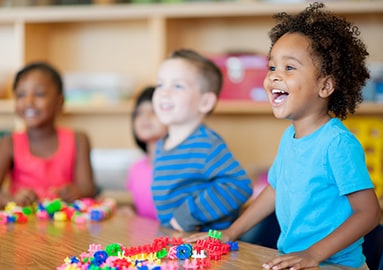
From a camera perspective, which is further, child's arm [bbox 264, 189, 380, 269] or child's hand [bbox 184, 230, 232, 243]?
child's hand [bbox 184, 230, 232, 243]

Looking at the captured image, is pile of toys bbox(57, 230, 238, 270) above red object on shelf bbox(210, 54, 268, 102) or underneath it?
underneath

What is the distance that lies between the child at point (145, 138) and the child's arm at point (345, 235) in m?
1.34

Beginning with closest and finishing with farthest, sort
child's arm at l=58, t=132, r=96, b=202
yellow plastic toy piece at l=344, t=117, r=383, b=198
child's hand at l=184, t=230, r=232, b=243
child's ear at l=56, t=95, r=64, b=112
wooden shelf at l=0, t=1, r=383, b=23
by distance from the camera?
child's hand at l=184, t=230, r=232, b=243 < child's arm at l=58, t=132, r=96, b=202 < child's ear at l=56, t=95, r=64, b=112 < wooden shelf at l=0, t=1, r=383, b=23 < yellow plastic toy piece at l=344, t=117, r=383, b=198

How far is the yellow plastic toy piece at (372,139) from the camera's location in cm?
289

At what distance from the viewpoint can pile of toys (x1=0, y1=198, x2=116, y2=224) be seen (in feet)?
5.52

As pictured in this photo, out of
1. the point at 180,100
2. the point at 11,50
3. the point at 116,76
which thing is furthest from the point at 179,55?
the point at 11,50

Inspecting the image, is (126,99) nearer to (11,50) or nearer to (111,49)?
(111,49)

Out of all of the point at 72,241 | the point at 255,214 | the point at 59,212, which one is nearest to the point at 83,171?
the point at 59,212

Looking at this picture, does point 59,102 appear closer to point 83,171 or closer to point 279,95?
point 83,171

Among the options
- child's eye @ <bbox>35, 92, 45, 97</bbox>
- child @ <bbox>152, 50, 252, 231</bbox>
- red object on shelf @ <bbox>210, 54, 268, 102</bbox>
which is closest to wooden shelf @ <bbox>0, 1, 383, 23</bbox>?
red object on shelf @ <bbox>210, 54, 268, 102</bbox>

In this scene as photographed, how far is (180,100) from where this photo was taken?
180 centimetres

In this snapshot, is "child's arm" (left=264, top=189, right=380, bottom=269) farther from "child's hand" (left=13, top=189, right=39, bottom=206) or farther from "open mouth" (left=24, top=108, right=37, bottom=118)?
"open mouth" (left=24, top=108, right=37, bottom=118)

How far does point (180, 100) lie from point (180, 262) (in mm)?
700

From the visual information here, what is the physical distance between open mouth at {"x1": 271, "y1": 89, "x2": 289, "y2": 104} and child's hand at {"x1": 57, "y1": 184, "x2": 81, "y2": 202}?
2.99 ft
